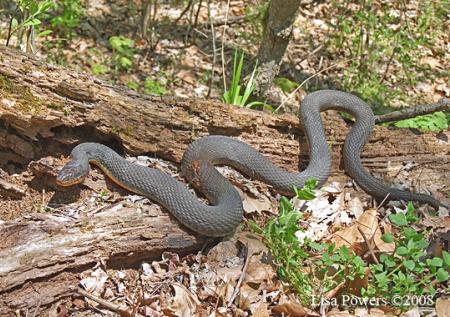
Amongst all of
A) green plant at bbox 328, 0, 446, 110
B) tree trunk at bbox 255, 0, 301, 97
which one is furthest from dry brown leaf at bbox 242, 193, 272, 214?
green plant at bbox 328, 0, 446, 110

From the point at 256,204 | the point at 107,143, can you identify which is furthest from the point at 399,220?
the point at 107,143

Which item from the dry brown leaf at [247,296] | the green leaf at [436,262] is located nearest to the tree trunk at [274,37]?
the dry brown leaf at [247,296]

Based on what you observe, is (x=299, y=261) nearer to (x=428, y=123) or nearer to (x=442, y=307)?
(x=442, y=307)

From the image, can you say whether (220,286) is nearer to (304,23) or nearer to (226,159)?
(226,159)

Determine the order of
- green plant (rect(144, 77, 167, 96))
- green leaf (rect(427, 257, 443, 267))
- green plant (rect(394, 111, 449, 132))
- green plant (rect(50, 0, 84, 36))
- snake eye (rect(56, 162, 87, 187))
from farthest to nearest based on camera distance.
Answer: green plant (rect(50, 0, 84, 36)) < green plant (rect(144, 77, 167, 96)) < green plant (rect(394, 111, 449, 132)) < snake eye (rect(56, 162, 87, 187)) < green leaf (rect(427, 257, 443, 267))

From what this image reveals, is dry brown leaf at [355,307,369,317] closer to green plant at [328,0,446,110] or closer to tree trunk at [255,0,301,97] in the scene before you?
tree trunk at [255,0,301,97]

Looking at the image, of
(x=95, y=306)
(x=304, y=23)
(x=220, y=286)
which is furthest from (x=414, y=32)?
(x=95, y=306)

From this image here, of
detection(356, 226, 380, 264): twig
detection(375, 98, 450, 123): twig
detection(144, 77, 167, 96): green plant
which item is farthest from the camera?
detection(144, 77, 167, 96): green plant
